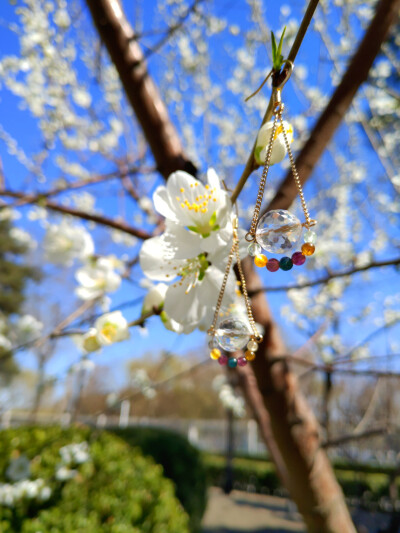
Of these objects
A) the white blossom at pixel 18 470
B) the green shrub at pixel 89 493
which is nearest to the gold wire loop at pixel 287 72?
the green shrub at pixel 89 493

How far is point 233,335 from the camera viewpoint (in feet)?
1.57

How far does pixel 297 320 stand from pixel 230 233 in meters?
4.73

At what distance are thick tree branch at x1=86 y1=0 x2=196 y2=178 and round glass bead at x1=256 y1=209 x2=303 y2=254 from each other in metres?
0.68

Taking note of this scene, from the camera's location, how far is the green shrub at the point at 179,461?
12.6ft

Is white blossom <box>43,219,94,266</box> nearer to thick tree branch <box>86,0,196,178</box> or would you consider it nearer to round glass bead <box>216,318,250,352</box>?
thick tree branch <box>86,0,196,178</box>

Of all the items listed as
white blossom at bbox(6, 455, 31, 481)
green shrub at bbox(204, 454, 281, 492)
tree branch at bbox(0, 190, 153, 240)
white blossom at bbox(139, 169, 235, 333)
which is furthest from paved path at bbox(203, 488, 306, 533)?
white blossom at bbox(139, 169, 235, 333)

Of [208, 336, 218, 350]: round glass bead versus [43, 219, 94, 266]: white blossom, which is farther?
[43, 219, 94, 266]: white blossom

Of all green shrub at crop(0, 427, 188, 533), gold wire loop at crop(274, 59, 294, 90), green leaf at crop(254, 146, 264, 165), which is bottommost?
green shrub at crop(0, 427, 188, 533)

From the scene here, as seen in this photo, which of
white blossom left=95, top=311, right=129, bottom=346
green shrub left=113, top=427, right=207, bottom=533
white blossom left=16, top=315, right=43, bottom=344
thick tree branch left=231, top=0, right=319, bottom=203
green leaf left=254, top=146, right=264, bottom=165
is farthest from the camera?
white blossom left=16, top=315, right=43, bottom=344

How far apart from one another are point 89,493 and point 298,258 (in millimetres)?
2792

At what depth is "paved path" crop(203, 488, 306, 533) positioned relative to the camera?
5.84 meters

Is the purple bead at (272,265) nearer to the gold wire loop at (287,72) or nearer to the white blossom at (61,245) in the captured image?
the gold wire loop at (287,72)

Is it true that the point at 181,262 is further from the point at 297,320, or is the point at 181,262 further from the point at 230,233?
the point at 297,320

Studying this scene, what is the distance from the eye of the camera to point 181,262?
612mm
